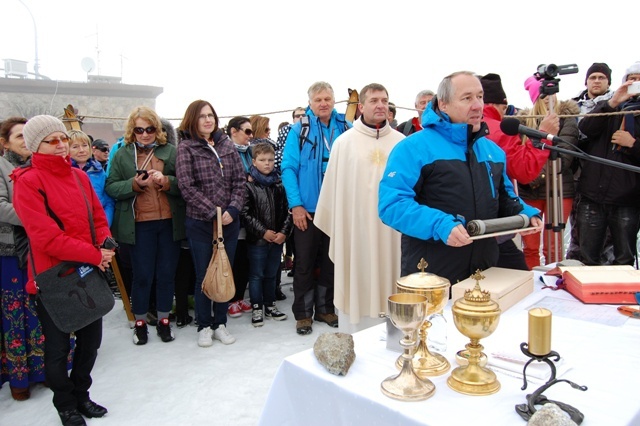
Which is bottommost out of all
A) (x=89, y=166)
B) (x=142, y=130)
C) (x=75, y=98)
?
(x=89, y=166)

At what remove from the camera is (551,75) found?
3234mm

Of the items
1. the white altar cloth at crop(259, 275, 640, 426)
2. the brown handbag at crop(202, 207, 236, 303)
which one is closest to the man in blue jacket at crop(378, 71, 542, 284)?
the white altar cloth at crop(259, 275, 640, 426)

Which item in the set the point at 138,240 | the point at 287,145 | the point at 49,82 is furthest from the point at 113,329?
the point at 49,82

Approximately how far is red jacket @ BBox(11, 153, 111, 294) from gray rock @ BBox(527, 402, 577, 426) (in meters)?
2.29

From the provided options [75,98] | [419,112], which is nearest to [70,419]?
[419,112]

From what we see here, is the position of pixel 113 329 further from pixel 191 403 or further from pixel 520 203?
pixel 520 203

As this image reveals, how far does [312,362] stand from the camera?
53.9 inches

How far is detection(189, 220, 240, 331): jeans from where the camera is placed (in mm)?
3820

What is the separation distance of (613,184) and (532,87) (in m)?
0.99

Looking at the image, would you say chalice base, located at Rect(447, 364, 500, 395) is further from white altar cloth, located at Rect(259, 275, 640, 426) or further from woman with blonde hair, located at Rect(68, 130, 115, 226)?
woman with blonde hair, located at Rect(68, 130, 115, 226)

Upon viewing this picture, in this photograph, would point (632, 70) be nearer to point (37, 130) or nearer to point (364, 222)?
point (364, 222)

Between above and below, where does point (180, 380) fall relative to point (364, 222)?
below

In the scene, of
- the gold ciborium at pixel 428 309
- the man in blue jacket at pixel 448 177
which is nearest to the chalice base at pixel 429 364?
the gold ciborium at pixel 428 309

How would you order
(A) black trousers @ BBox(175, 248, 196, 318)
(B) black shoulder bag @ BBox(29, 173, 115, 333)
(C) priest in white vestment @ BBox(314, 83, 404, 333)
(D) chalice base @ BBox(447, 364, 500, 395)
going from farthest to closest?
(A) black trousers @ BBox(175, 248, 196, 318) < (C) priest in white vestment @ BBox(314, 83, 404, 333) < (B) black shoulder bag @ BBox(29, 173, 115, 333) < (D) chalice base @ BBox(447, 364, 500, 395)
